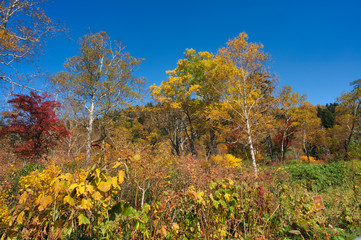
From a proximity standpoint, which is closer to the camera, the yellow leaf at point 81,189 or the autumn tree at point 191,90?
the yellow leaf at point 81,189

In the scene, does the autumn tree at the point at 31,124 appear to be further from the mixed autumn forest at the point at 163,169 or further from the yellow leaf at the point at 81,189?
the yellow leaf at the point at 81,189

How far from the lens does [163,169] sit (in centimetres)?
424

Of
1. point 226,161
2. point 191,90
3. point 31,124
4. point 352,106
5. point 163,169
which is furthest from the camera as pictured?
point 352,106

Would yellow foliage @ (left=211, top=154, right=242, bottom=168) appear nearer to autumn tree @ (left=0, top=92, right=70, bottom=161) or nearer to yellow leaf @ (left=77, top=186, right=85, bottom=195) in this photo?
yellow leaf @ (left=77, top=186, right=85, bottom=195)

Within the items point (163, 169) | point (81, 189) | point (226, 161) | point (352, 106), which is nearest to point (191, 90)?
point (226, 161)

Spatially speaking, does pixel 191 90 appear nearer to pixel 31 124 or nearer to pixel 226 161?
pixel 226 161

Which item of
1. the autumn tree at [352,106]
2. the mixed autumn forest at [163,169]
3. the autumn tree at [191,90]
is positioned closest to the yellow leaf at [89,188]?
the mixed autumn forest at [163,169]

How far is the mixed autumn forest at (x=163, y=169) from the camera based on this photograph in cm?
113

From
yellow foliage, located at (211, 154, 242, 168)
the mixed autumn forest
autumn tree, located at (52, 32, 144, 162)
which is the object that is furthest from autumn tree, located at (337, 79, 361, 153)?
autumn tree, located at (52, 32, 144, 162)

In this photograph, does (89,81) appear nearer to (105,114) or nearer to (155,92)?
(105,114)

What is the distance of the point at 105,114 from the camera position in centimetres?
1261

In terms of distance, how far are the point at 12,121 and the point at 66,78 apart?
4122 mm

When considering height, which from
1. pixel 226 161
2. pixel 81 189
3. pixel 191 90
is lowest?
pixel 226 161

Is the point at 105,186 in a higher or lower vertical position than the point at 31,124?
lower
